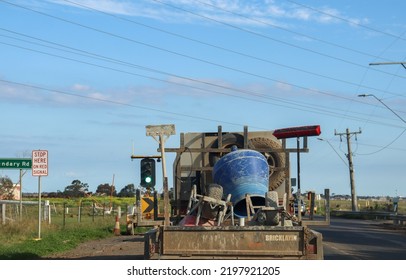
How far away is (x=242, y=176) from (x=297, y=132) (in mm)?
1346

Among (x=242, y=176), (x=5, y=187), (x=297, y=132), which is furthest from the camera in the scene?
(x=5, y=187)

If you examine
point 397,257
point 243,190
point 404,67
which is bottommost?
point 397,257

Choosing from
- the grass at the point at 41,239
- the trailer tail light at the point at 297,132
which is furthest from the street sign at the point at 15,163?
the trailer tail light at the point at 297,132

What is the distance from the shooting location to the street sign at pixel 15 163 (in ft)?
80.4

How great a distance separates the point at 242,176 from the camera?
13227mm

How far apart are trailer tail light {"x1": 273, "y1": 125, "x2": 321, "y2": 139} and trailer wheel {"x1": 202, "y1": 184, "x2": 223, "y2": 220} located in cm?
201

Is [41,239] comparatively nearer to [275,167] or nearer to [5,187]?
[275,167]

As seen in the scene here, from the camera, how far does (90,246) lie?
23.5m

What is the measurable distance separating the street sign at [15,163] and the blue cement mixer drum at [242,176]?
1189 centimetres

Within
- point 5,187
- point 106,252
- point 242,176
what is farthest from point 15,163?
point 5,187

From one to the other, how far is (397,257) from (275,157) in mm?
7246

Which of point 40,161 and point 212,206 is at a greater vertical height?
point 40,161

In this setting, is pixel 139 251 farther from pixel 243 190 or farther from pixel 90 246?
pixel 243 190

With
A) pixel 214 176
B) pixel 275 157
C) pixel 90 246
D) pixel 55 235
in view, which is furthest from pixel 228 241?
pixel 55 235
